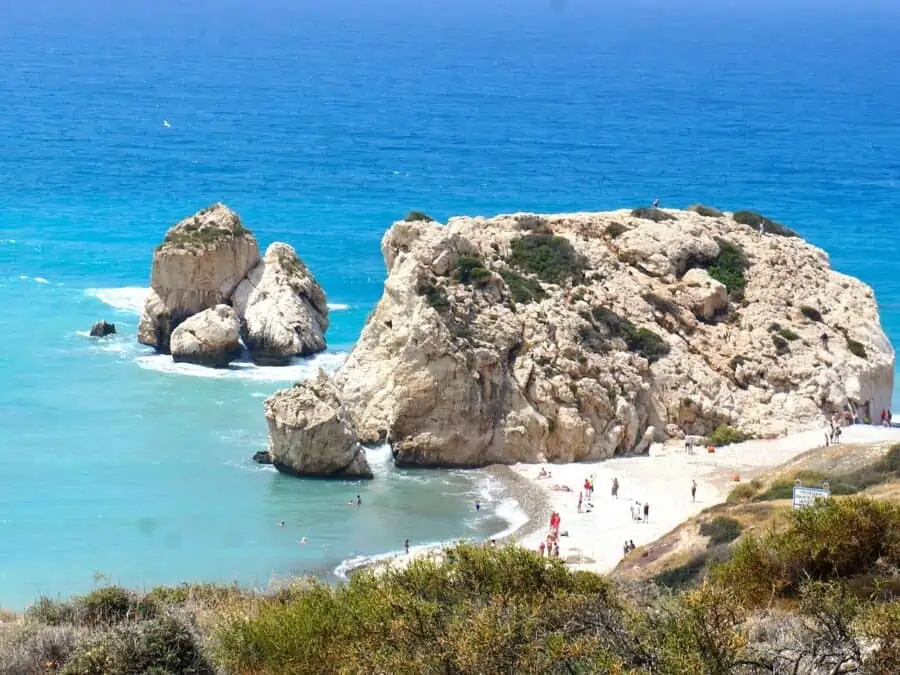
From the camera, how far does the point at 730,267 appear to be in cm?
4788

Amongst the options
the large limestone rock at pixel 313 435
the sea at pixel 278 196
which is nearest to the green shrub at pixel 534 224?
the sea at pixel 278 196

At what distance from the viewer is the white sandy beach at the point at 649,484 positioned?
34.9 metres

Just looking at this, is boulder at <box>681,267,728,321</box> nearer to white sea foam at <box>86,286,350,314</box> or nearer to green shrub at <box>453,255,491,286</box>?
green shrub at <box>453,255,491,286</box>

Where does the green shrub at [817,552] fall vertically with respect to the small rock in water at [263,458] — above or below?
below

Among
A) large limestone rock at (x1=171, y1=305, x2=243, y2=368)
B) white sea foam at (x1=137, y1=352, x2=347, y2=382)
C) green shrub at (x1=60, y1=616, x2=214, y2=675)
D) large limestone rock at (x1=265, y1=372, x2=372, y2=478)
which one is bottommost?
green shrub at (x1=60, y1=616, x2=214, y2=675)

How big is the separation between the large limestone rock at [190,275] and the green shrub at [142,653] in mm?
36580

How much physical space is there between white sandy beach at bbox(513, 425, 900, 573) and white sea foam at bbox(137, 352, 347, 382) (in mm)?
11648

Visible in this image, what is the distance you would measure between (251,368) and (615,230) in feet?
43.1

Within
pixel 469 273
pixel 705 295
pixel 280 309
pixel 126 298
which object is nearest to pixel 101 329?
pixel 126 298

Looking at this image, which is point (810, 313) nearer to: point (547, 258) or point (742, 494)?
point (547, 258)

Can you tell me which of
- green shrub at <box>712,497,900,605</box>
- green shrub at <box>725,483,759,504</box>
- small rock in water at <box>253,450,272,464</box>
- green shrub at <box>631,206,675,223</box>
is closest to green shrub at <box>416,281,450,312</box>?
small rock in water at <box>253,450,272,464</box>

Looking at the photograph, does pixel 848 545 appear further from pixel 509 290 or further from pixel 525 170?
pixel 525 170

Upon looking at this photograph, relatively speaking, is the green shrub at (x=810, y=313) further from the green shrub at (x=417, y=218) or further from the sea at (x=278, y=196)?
the sea at (x=278, y=196)

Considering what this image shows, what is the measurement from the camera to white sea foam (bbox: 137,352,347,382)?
162 feet
